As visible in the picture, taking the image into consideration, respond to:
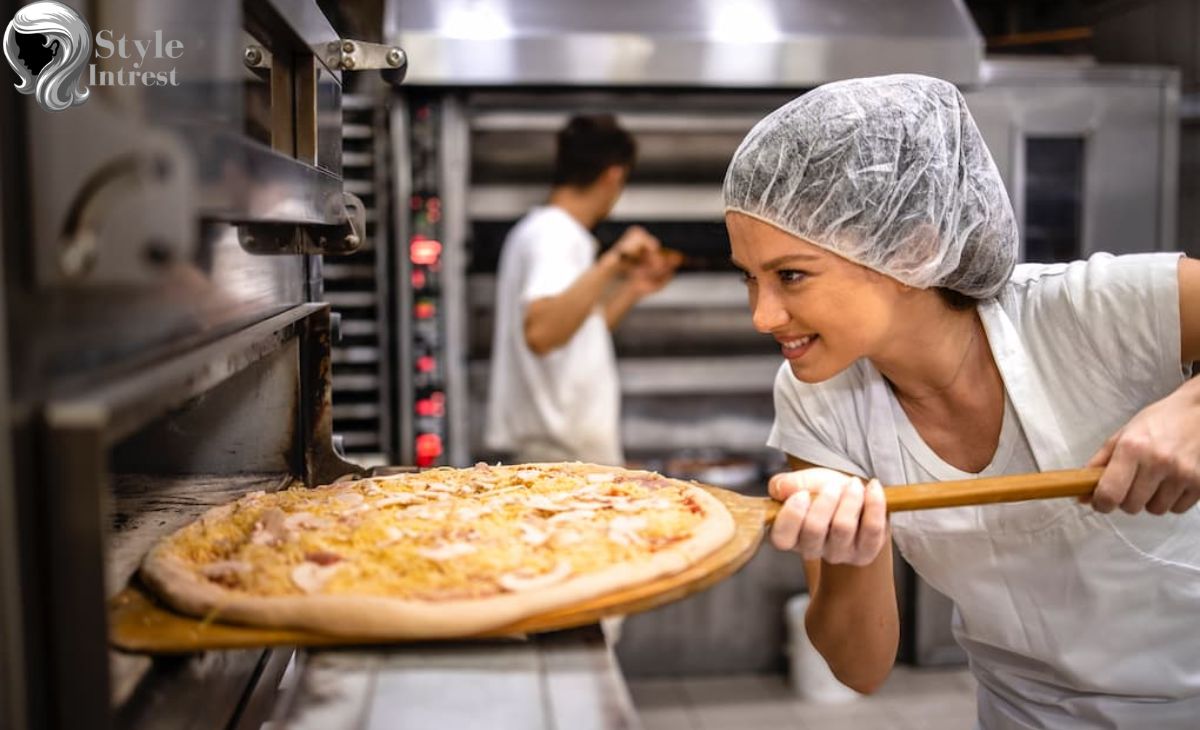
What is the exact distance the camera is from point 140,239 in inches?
28.8

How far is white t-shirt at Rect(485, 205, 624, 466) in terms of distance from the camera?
3270mm

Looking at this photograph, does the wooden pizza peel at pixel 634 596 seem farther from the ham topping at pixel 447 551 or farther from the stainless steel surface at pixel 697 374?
the stainless steel surface at pixel 697 374

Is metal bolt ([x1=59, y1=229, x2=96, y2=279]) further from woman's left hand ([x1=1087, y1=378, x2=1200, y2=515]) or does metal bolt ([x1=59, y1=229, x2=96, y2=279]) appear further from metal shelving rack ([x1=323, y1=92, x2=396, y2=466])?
metal shelving rack ([x1=323, y1=92, x2=396, y2=466])

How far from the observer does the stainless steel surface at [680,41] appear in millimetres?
3365

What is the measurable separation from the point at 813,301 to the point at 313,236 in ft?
2.40

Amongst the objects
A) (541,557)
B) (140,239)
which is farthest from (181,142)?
(541,557)

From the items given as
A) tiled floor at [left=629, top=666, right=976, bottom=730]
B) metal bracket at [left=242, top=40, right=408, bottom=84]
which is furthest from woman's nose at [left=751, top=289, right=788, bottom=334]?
tiled floor at [left=629, top=666, right=976, bottom=730]

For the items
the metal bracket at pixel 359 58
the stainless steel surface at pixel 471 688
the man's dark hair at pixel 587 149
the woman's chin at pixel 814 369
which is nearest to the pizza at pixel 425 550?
the stainless steel surface at pixel 471 688

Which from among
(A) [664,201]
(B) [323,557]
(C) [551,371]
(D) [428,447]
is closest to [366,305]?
(D) [428,447]

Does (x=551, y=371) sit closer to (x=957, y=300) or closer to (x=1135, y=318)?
(x=957, y=300)

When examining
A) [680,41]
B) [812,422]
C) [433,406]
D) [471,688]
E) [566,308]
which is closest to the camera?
[471,688]

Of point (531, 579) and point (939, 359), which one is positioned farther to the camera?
point (939, 359)

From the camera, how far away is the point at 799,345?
152 cm

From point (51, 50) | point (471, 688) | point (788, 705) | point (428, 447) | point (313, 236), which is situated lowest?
point (788, 705)
